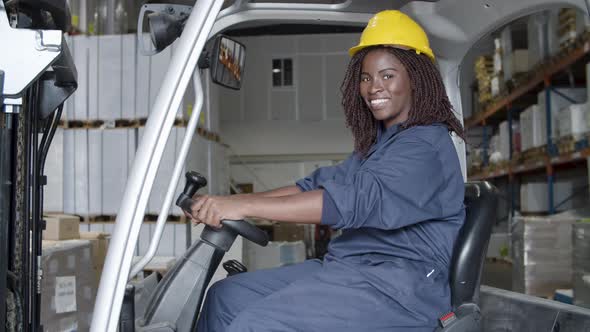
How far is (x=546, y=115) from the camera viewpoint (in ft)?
24.0

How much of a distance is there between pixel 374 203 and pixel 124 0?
7.01 meters

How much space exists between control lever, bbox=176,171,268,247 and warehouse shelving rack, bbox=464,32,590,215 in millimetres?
2354

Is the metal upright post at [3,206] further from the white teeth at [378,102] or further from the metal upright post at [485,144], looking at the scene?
the metal upright post at [485,144]

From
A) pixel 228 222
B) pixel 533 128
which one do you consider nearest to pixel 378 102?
pixel 228 222

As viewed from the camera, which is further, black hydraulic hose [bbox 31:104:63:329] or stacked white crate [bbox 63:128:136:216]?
stacked white crate [bbox 63:128:136:216]

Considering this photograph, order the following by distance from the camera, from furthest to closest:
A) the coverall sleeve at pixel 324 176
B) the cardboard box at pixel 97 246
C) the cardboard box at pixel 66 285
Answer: the cardboard box at pixel 97 246, the cardboard box at pixel 66 285, the coverall sleeve at pixel 324 176

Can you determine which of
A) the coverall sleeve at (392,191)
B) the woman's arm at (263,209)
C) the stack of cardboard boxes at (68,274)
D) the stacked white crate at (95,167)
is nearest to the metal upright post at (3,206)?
the woman's arm at (263,209)

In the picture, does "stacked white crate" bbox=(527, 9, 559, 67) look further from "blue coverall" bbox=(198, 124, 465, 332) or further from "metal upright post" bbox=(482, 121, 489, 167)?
"blue coverall" bbox=(198, 124, 465, 332)

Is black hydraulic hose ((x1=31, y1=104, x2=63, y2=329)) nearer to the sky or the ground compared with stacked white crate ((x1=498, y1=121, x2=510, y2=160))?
nearer to the ground

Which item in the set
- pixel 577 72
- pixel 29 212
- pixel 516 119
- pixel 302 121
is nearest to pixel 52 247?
pixel 29 212

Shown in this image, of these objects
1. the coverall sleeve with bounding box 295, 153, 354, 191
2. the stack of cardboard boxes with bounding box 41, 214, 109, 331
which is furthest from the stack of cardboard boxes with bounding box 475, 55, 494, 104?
the coverall sleeve with bounding box 295, 153, 354, 191

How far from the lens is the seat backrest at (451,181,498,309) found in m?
2.24

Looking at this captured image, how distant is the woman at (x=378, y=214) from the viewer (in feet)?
6.42

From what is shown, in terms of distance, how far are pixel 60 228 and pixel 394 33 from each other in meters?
2.84
